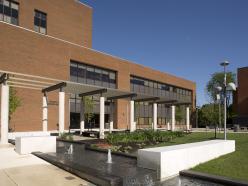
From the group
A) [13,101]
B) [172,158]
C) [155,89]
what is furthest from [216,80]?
[172,158]

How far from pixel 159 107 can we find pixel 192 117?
1750 cm

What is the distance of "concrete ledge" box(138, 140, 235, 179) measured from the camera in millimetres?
10773

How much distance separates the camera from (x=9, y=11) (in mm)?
40438

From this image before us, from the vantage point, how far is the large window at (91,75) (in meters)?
44.2

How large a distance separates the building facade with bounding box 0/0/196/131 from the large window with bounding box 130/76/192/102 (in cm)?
20

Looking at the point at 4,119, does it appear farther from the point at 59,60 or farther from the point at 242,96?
the point at 242,96

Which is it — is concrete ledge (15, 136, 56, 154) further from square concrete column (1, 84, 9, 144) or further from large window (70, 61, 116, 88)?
large window (70, 61, 116, 88)

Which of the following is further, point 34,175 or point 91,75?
point 91,75

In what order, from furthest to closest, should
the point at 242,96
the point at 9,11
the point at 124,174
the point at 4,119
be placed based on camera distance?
the point at 242,96
the point at 9,11
the point at 4,119
the point at 124,174

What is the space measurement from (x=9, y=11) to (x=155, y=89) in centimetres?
3422

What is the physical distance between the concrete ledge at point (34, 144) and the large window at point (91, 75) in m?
27.2

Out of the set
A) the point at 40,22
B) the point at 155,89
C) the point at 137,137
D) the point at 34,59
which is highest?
the point at 40,22

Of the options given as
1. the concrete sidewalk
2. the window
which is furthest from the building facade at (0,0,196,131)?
the concrete sidewalk

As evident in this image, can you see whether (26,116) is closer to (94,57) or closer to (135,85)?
(94,57)
